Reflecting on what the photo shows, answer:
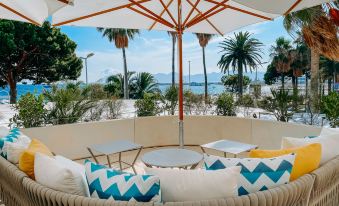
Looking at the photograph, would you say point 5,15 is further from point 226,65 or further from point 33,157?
point 226,65

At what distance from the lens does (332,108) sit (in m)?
3.94

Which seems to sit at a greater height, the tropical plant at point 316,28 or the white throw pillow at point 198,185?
the tropical plant at point 316,28

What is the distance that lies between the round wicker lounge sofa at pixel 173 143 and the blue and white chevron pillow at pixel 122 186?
9 cm

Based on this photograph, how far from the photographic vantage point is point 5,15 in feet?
10.1

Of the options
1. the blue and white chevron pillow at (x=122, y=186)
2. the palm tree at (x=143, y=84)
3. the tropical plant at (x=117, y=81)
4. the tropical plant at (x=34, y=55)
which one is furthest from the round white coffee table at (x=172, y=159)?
the tropical plant at (x=34, y=55)

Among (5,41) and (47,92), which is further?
(5,41)

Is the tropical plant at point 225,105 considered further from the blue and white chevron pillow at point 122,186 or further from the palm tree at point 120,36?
the palm tree at point 120,36

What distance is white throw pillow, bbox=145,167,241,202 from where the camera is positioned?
1.39 metres

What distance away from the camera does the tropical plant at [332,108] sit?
12.8 feet

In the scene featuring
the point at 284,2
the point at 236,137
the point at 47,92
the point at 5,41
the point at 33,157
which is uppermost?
the point at 5,41

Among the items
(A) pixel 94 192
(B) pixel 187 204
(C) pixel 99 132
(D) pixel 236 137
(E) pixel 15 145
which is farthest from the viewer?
(D) pixel 236 137

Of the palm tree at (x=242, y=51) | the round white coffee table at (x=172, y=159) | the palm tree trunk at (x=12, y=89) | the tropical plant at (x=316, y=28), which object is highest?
the palm tree at (x=242, y=51)

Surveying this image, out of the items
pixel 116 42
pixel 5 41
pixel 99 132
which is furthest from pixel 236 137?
pixel 5 41

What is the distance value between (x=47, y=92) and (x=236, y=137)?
2.99 metres
